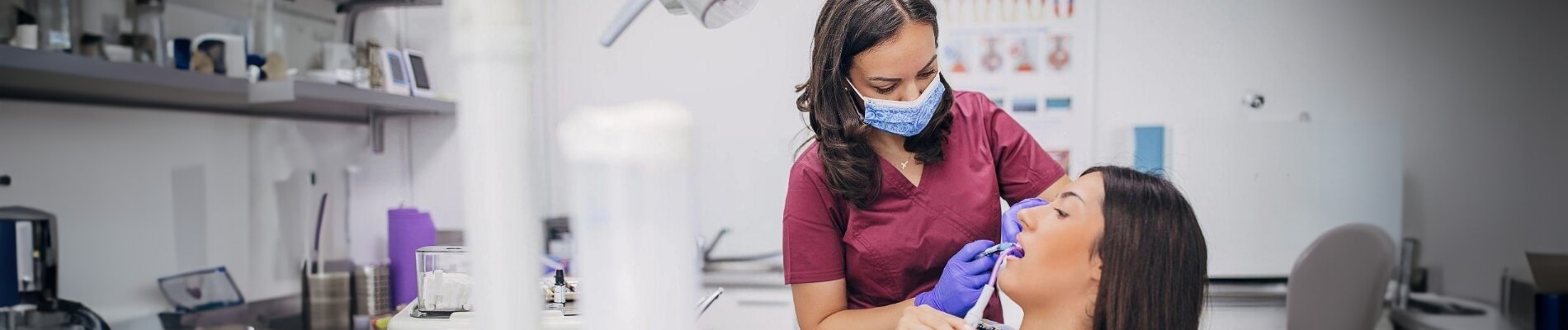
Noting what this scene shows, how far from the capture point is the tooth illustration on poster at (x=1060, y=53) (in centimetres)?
219

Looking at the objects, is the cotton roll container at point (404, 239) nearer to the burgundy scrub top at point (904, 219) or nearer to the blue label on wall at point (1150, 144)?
the burgundy scrub top at point (904, 219)

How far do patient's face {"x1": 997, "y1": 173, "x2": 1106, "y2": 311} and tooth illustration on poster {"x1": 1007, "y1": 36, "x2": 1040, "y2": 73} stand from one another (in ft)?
3.38

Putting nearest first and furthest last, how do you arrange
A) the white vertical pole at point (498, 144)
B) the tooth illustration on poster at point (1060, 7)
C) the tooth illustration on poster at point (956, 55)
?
the white vertical pole at point (498, 144) < the tooth illustration on poster at point (1060, 7) < the tooth illustration on poster at point (956, 55)

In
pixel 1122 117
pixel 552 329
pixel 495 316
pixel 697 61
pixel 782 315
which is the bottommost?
pixel 782 315

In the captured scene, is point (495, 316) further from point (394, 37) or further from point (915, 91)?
point (394, 37)

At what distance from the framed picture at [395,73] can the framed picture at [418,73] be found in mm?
14

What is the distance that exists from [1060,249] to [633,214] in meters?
0.86

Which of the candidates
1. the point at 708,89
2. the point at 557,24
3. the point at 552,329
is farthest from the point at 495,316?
the point at 557,24

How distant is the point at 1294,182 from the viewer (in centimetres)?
224

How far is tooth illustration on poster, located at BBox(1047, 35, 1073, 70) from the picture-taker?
2.19 m

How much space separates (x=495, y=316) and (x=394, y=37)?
2.56 metres

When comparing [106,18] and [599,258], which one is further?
[106,18]

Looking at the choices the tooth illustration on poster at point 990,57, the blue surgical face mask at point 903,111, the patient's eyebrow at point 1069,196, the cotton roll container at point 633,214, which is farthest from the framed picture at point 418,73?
the cotton roll container at point 633,214

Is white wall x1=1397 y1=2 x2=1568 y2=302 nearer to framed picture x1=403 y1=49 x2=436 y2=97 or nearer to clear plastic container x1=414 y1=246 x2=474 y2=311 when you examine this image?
clear plastic container x1=414 y1=246 x2=474 y2=311
